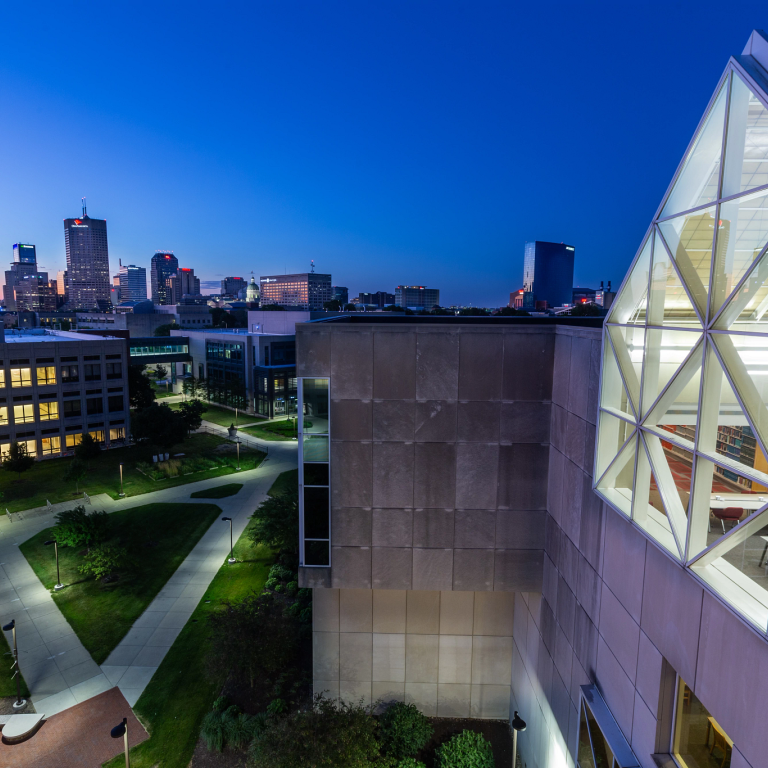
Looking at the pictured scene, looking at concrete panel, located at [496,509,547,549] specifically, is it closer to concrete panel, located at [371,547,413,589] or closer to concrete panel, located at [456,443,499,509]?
concrete panel, located at [456,443,499,509]

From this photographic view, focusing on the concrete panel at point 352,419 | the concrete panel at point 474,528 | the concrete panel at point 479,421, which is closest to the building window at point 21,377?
the concrete panel at point 352,419

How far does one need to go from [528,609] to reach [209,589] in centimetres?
1814

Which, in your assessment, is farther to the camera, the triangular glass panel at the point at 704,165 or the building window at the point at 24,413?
the building window at the point at 24,413

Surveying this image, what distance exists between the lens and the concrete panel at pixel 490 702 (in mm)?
18516

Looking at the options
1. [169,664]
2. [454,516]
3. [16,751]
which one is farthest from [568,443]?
[16,751]

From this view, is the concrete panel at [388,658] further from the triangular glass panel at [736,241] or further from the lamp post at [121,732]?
the triangular glass panel at [736,241]

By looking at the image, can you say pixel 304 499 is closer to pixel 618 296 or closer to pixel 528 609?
pixel 528 609

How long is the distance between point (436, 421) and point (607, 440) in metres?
5.26

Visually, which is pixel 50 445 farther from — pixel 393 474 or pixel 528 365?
pixel 528 365

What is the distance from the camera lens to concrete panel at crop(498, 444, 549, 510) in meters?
15.5

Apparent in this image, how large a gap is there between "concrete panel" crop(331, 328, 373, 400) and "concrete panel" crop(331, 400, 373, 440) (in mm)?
215

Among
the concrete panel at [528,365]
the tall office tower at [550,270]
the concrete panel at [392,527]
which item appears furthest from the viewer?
the tall office tower at [550,270]

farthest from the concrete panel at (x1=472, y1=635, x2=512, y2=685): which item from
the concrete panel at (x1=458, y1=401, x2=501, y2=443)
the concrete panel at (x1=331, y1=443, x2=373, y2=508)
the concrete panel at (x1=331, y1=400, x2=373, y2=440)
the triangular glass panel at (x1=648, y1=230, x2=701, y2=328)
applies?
the triangular glass panel at (x1=648, y1=230, x2=701, y2=328)

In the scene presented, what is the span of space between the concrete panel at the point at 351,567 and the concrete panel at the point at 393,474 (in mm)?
1799
